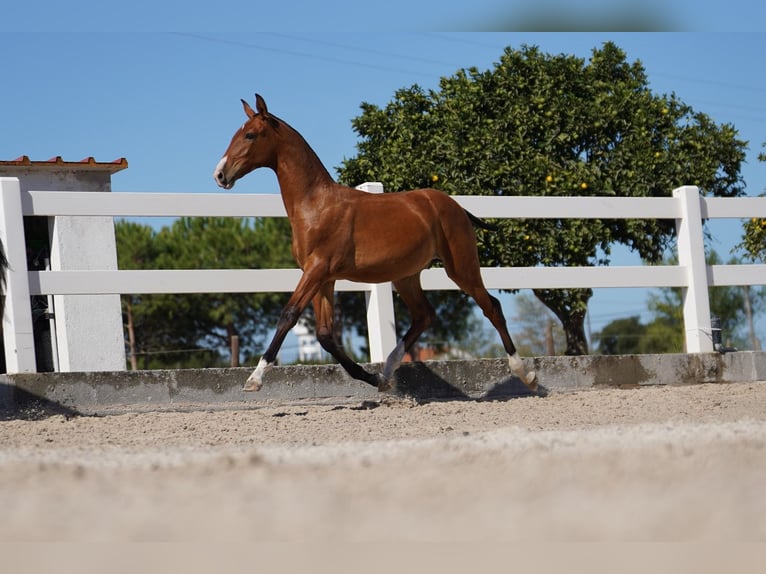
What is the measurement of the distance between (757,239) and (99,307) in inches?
350

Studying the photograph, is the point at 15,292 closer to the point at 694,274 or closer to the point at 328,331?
the point at 328,331

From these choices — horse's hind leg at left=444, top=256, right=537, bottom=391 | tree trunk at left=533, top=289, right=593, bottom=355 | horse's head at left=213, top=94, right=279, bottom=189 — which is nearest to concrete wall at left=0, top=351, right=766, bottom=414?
horse's hind leg at left=444, top=256, right=537, bottom=391

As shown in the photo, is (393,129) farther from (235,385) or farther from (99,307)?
(235,385)

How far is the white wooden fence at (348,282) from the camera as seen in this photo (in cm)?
600

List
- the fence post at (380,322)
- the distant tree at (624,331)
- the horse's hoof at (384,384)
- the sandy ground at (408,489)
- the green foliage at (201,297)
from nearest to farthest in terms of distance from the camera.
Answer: the sandy ground at (408,489) < the horse's hoof at (384,384) < the fence post at (380,322) < the green foliage at (201,297) < the distant tree at (624,331)

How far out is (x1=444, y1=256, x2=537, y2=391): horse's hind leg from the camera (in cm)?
629

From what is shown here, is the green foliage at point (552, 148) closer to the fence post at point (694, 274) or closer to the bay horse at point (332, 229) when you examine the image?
the fence post at point (694, 274)

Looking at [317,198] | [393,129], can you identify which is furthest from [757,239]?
[317,198]

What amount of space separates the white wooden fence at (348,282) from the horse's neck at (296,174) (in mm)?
786

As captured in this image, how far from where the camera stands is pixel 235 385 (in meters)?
6.32

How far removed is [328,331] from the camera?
19.1 ft

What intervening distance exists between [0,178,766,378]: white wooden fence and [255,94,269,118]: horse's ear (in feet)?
2.97

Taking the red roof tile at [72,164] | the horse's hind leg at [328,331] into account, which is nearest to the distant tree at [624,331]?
the red roof tile at [72,164]

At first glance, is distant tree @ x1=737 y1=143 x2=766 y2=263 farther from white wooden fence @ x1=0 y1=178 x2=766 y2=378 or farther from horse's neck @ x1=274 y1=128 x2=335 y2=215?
horse's neck @ x1=274 y1=128 x2=335 y2=215
